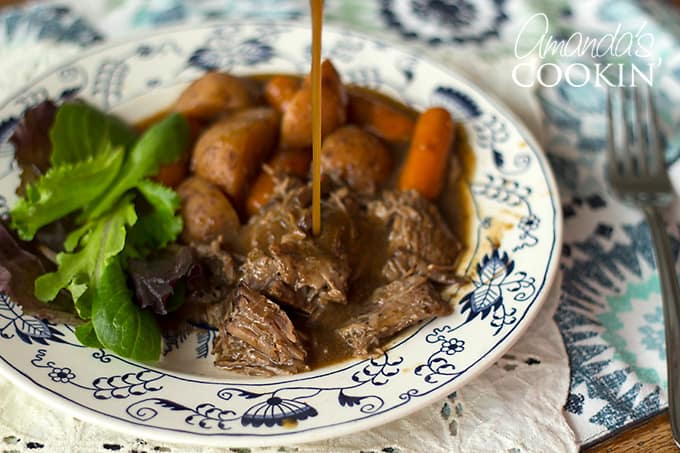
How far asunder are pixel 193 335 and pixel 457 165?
4.89ft

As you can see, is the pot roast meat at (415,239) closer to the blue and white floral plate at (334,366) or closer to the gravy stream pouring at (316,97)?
the blue and white floral plate at (334,366)

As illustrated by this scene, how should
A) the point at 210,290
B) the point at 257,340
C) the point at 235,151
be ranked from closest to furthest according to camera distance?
the point at 257,340 < the point at 210,290 < the point at 235,151

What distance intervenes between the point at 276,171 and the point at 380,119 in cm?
64

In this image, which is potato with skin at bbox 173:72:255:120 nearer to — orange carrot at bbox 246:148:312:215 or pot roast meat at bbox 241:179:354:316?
orange carrot at bbox 246:148:312:215

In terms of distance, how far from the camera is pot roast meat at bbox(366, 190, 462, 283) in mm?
2934

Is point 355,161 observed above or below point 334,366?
above

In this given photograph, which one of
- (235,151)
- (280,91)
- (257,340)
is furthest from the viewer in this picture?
(280,91)

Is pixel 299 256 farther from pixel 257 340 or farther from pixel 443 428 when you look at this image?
pixel 443 428

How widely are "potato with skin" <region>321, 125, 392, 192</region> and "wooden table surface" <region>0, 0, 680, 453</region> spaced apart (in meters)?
1.47

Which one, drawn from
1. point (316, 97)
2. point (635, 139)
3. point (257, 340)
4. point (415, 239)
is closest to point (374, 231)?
point (415, 239)

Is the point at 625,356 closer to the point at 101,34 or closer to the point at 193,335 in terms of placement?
the point at 193,335

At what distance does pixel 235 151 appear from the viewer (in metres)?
3.23

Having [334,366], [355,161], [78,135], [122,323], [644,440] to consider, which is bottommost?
[644,440]

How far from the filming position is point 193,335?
9.11 feet
